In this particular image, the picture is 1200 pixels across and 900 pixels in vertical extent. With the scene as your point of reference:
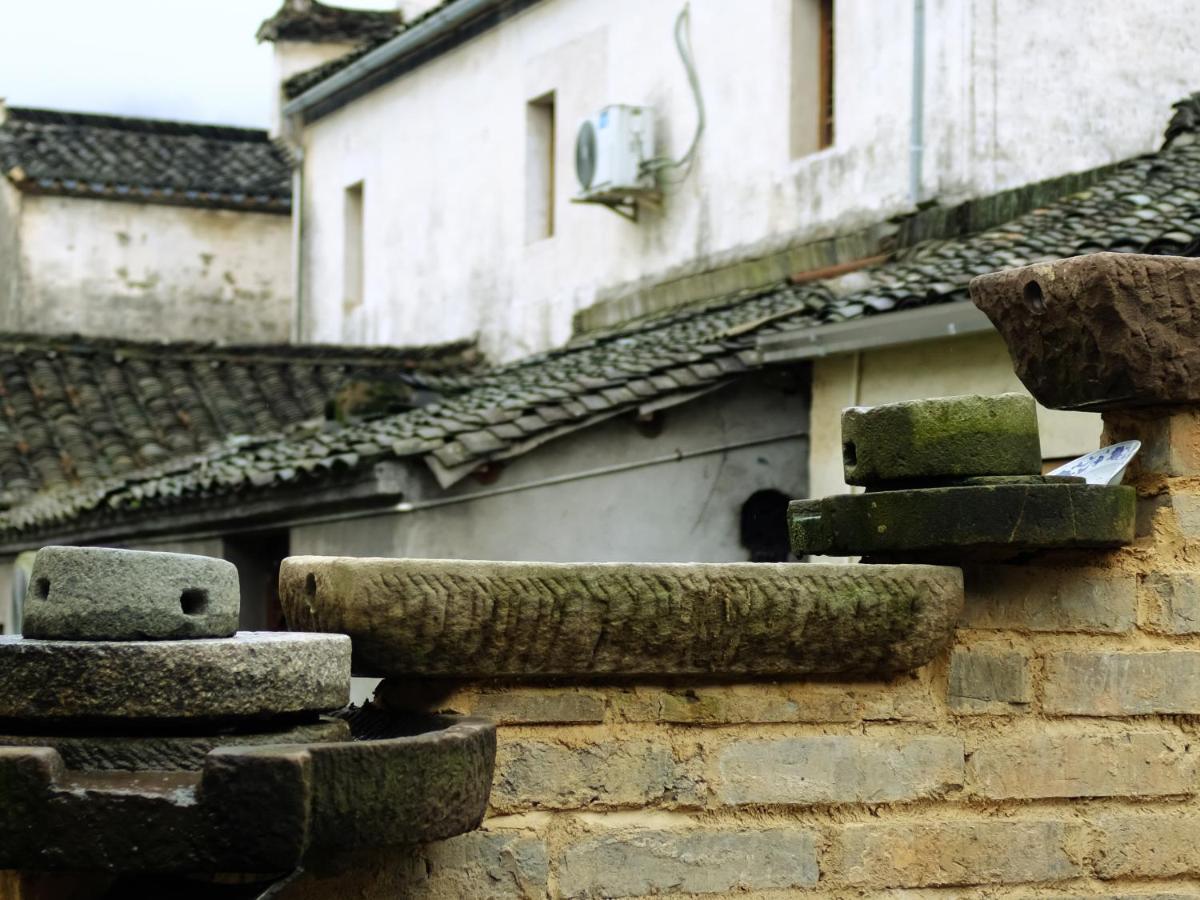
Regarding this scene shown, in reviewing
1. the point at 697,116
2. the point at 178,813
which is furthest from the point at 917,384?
the point at 178,813

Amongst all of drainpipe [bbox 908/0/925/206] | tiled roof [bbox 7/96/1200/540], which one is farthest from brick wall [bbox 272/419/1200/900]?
drainpipe [bbox 908/0/925/206]

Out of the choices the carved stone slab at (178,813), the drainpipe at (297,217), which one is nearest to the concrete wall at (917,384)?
the carved stone slab at (178,813)

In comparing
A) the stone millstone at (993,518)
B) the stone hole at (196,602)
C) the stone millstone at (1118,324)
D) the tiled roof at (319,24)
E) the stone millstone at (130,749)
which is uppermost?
the tiled roof at (319,24)

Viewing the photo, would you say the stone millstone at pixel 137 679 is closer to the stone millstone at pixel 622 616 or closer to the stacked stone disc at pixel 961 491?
the stone millstone at pixel 622 616

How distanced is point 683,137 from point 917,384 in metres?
5.35

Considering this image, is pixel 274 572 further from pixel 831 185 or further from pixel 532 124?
pixel 532 124

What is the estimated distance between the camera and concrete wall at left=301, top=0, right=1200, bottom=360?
1204 centimetres

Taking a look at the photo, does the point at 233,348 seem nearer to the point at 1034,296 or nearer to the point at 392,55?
the point at 392,55

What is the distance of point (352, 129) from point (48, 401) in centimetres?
544

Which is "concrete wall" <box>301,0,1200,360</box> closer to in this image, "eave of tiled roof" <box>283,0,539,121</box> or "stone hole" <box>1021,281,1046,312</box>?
"eave of tiled roof" <box>283,0,539,121</box>

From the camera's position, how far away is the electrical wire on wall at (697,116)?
A: 14.6 meters

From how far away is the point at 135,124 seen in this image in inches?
938

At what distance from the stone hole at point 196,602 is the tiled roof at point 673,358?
6466 millimetres

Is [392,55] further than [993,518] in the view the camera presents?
Yes
